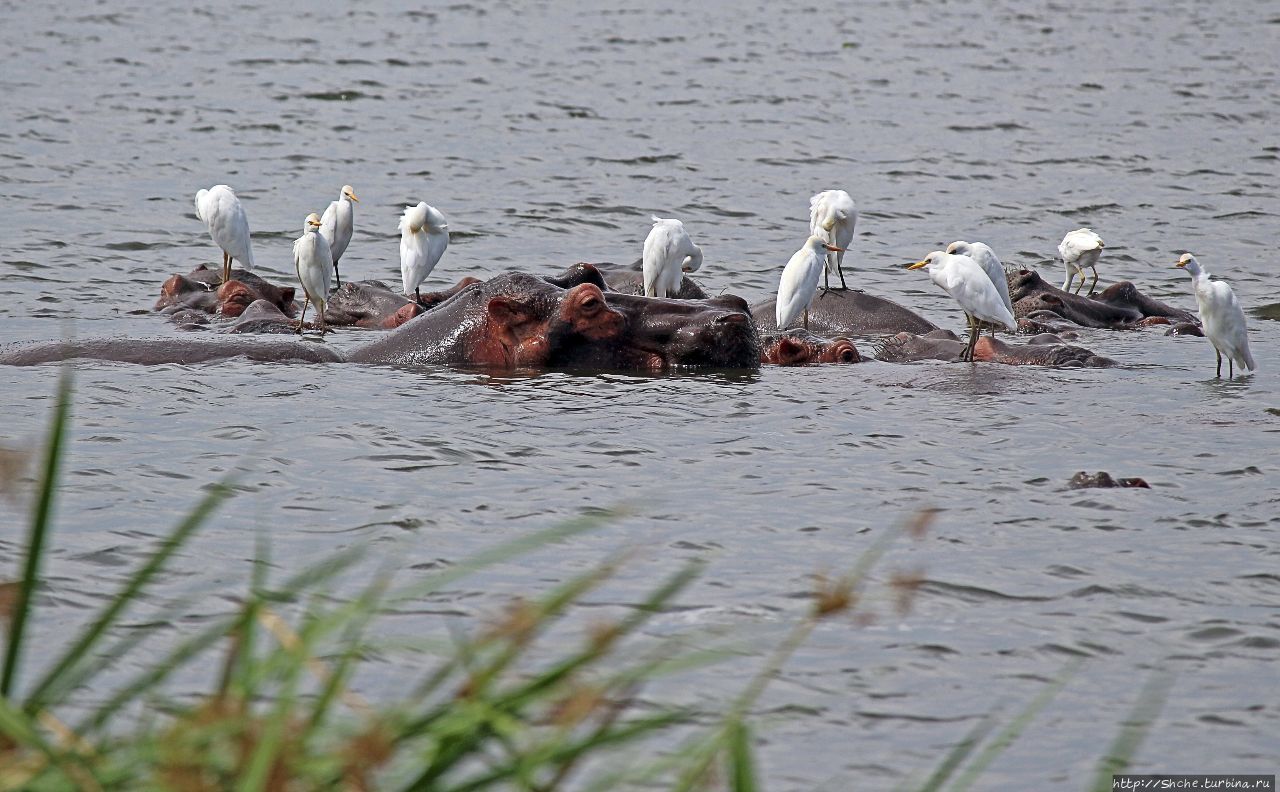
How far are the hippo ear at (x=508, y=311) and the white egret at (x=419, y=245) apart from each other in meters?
2.86

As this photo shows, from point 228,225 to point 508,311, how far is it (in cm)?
457

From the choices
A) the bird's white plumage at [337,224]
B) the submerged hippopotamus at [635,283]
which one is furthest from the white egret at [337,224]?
the submerged hippopotamus at [635,283]

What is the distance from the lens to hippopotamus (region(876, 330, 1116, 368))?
9.02 meters

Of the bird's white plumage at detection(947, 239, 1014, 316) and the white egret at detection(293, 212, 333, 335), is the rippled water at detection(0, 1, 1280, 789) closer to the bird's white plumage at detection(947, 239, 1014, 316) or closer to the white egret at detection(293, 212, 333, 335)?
the bird's white plumage at detection(947, 239, 1014, 316)

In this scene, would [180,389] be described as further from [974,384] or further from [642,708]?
[642,708]

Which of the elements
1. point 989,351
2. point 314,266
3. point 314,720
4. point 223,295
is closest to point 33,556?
point 314,720

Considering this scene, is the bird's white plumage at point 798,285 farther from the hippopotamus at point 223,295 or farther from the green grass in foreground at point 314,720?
the green grass in foreground at point 314,720

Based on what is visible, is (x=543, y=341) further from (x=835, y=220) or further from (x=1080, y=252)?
(x=1080, y=252)

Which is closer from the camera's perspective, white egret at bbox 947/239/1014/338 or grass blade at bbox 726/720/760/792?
grass blade at bbox 726/720/760/792

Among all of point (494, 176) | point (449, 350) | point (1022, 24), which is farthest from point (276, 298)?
point (1022, 24)

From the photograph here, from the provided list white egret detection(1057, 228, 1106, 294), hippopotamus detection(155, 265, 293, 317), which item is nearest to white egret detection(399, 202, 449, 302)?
hippopotamus detection(155, 265, 293, 317)

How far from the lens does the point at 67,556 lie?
205 inches

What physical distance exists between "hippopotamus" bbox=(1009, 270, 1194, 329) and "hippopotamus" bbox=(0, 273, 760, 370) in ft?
11.9

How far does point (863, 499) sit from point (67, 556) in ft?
8.63
